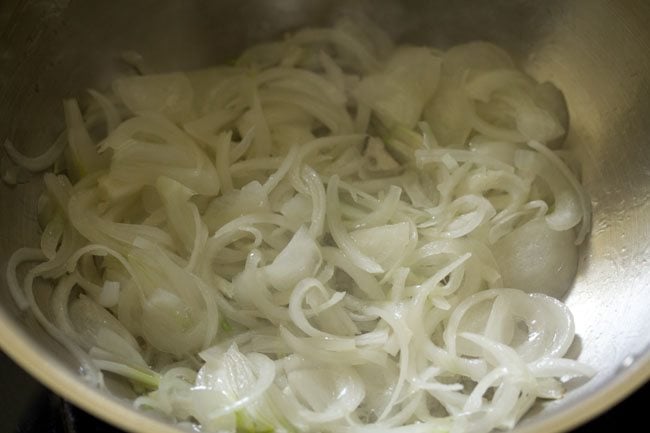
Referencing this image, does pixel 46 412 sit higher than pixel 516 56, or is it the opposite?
pixel 516 56

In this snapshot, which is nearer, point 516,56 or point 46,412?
point 46,412

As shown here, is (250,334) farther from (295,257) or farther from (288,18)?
(288,18)

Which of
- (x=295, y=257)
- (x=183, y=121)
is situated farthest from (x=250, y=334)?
(x=183, y=121)

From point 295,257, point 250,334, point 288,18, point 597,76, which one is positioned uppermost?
point 597,76
